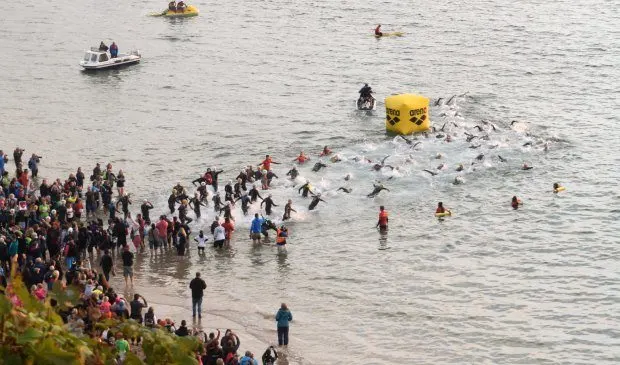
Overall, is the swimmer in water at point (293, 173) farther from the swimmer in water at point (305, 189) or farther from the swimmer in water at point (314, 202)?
the swimmer in water at point (314, 202)

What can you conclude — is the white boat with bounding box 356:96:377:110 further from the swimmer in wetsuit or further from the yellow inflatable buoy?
the swimmer in wetsuit

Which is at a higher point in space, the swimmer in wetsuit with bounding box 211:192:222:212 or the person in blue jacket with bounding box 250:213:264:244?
the swimmer in wetsuit with bounding box 211:192:222:212

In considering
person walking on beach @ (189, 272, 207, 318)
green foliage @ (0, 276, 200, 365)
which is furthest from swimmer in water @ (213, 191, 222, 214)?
green foliage @ (0, 276, 200, 365)

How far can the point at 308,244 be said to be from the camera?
34656 mm

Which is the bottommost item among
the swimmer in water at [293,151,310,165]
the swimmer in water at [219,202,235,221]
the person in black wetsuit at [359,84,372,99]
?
the swimmer in water at [219,202,235,221]

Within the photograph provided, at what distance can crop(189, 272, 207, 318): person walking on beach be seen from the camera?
26078 mm

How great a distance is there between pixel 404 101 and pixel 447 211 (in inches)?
426

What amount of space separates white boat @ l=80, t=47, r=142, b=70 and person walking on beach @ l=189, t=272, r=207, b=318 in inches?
1472

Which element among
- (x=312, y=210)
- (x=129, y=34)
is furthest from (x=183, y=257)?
(x=129, y=34)

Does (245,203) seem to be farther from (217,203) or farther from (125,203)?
(125,203)

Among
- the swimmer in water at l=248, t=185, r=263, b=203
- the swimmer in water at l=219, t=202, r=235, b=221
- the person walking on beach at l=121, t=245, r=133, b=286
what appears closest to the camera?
the person walking on beach at l=121, t=245, r=133, b=286

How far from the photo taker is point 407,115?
46875 millimetres

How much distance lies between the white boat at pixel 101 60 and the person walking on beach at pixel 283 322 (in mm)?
39518

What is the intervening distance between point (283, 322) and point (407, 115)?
76.4ft
